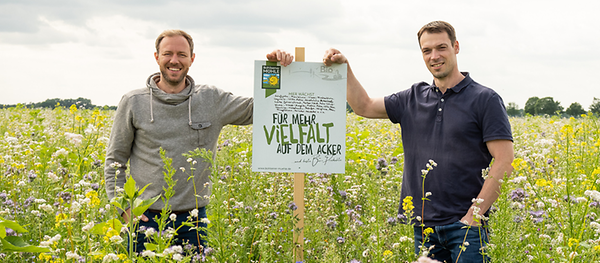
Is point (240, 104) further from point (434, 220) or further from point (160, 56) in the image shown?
point (434, 220)

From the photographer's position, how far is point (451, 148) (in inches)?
113

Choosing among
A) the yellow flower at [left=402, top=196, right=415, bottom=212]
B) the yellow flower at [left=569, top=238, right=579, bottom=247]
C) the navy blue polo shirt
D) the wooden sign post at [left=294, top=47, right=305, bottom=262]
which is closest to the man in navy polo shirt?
the navy blue polo shirt

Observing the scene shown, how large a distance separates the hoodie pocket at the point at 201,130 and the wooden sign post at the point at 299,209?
835 mm

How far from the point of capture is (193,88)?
3.42m

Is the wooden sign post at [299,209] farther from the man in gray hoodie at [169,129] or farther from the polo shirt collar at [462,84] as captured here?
the polo shirt collar at [462,84]

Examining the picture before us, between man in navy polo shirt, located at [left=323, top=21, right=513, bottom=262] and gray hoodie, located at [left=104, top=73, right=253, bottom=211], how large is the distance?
166 centimetres

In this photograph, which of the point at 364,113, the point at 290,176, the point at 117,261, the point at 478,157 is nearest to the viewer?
the point at 117,261

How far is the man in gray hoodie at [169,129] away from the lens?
3.26m

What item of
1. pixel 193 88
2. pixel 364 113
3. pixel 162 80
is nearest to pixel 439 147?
pixel 364 113

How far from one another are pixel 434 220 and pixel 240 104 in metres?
1.82

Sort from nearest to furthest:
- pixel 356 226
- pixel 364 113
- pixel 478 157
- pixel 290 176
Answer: pixel 478 157 → pixel 356 226 → pixel 364 113 → pixel 290 176

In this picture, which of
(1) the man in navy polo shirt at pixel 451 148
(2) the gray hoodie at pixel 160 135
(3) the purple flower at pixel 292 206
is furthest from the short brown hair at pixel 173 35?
(1) the man in navy polo shirt at pixel 451 148

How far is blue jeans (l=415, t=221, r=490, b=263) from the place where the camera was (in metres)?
2.72

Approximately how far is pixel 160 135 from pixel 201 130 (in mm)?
329
